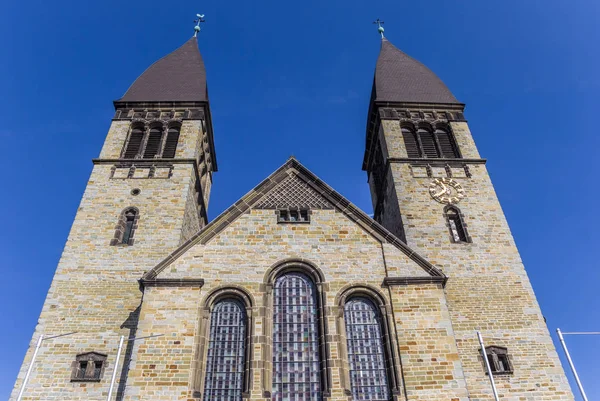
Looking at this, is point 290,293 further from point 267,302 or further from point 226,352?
point 226,352

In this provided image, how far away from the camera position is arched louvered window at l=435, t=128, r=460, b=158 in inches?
898

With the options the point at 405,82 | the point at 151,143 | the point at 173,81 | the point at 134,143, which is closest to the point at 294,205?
the point at 151,143

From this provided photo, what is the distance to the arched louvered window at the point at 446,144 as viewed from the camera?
2280 cm

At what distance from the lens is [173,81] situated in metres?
26.6

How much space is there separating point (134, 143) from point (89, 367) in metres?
11.4

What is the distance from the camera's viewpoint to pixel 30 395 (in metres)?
14.4

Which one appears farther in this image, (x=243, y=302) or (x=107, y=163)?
(x=107, y=163)

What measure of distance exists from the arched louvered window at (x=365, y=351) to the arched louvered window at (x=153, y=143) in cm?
→ 1287

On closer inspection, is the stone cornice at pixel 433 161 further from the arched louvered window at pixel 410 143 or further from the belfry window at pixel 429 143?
the arched louvered window at pixel 410 143

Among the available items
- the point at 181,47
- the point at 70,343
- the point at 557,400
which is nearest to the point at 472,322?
the point at 557,400

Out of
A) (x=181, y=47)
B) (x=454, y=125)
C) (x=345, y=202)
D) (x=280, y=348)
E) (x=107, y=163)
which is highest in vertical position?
(x=181, y=47)

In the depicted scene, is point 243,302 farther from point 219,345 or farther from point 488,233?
point 488,233

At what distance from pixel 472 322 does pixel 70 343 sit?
13.5 meters

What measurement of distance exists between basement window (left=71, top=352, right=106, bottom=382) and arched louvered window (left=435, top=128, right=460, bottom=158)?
54.8 ft
